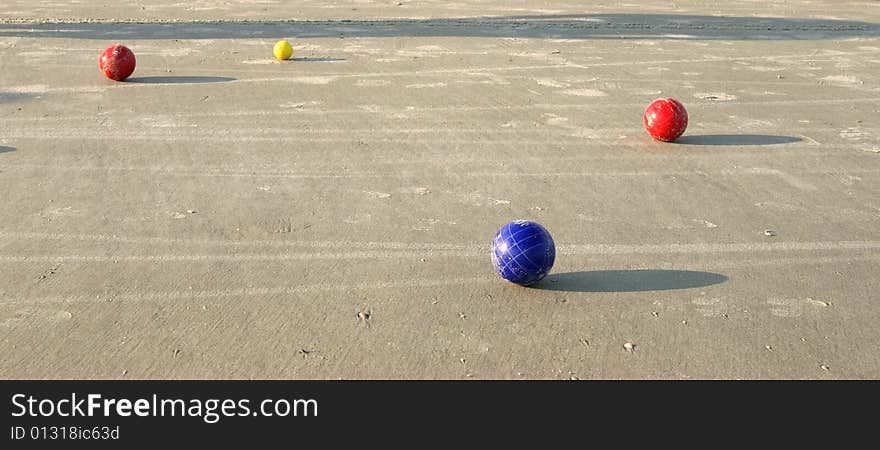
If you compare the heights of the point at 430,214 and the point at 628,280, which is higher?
the point at 628,280

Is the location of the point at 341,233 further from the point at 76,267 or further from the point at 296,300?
the point at 76,267

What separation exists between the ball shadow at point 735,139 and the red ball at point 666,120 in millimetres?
208

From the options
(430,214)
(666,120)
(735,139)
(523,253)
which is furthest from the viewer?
(735,139)

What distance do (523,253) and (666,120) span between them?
4.92 metres

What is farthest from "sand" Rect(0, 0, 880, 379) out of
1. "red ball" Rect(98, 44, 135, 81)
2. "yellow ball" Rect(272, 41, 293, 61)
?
"red ball" Rect(98, 44, 135, 81)

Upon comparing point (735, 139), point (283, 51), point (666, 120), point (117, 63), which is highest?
point (666, 120)

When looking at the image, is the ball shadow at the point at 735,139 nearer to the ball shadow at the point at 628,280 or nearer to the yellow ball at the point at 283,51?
the ball shadow at the point at 628,280

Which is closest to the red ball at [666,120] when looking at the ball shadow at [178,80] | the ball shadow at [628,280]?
the ball shadow at [628,280]

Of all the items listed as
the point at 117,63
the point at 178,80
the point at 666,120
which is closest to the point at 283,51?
the point at 178,80

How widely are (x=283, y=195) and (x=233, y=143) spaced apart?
213cm

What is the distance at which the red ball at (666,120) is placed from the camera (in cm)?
1104

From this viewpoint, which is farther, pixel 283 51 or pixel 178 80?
pixel 283 51

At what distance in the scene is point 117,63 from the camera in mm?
14008

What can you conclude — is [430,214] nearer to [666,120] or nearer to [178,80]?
[666,120]
